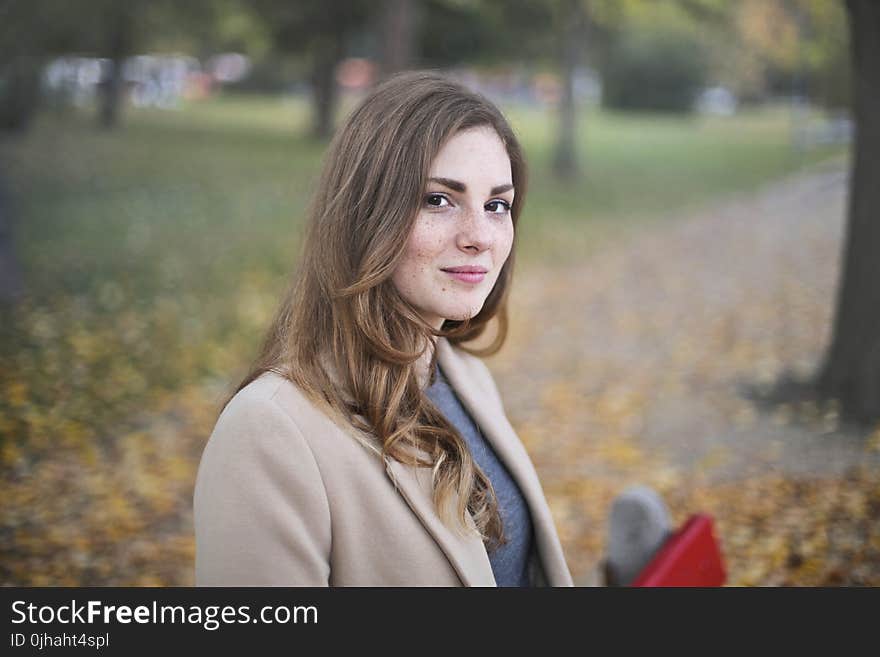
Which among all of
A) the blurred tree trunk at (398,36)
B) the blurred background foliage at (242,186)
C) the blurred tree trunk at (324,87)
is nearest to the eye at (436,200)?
the blurred background foliage at (242,186)

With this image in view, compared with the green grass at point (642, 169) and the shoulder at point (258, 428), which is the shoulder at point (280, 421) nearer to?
the shoulder at point (258, 428)

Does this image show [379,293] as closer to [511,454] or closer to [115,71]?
[511,454]

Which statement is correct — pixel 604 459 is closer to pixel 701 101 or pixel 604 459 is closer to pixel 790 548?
pixel 790 548

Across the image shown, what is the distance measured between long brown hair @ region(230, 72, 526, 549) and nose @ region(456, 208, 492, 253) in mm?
108

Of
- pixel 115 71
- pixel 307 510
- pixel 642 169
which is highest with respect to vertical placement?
pixel 115 71

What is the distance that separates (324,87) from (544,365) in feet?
39.3

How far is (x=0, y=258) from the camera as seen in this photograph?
7.48m

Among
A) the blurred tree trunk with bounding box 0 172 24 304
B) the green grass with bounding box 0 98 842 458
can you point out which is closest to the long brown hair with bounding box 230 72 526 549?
the green grass with bounding box 0 98 842 458

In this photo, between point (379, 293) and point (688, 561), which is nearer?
point (379, 293)

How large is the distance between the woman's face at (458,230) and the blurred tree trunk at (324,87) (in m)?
16.0

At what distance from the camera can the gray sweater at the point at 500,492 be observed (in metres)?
2.04

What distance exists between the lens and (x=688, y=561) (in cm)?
261

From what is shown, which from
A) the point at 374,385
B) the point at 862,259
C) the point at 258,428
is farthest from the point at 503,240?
the point at 862,259

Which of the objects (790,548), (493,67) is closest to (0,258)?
(790,548)
